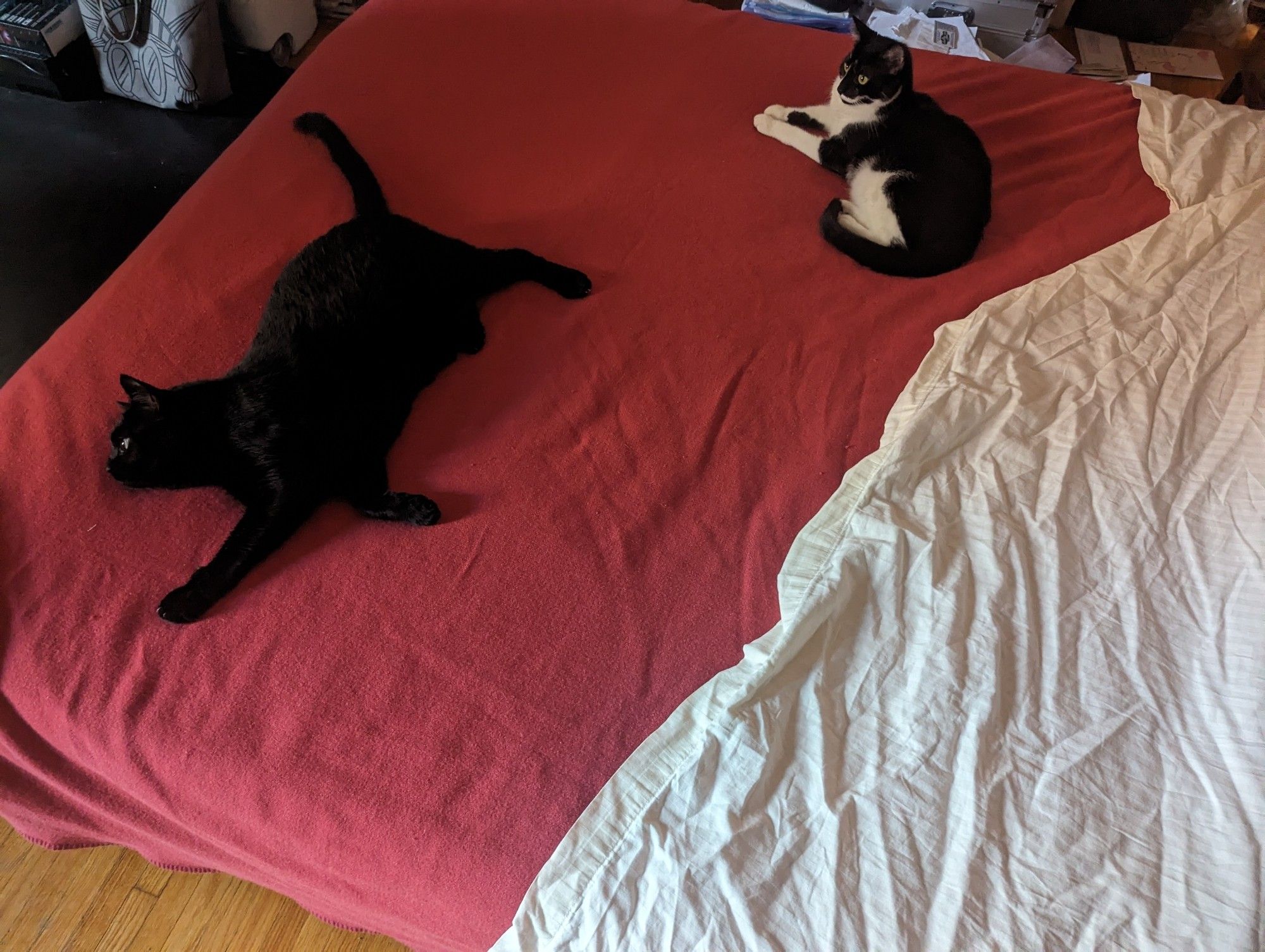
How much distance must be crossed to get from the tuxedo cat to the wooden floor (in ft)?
4.30

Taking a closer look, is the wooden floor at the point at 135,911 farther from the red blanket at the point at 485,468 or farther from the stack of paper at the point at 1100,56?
the stack of paper at the point at 1100,56

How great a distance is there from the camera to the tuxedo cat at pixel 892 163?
1.33 meters

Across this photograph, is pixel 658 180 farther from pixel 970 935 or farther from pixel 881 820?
pixel 970 935

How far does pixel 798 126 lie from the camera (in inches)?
59.8

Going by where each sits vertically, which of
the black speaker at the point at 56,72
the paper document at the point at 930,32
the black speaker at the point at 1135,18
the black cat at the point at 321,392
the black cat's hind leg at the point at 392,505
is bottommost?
the black speaker at the point at 56,72

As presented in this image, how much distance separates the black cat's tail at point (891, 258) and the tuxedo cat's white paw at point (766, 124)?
11.8 inches

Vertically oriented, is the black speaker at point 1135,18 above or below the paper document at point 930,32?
above

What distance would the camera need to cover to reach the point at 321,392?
1.07 metres

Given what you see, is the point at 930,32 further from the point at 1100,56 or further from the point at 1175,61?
the point at 1175,61

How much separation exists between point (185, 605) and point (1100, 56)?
298cm

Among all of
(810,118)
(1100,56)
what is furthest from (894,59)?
(1100,56)

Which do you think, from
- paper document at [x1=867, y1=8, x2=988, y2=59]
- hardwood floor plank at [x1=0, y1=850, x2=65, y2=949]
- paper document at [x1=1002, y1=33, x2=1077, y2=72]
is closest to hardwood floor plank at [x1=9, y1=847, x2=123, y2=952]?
hardwood floor plank at [x1=0, y1=850, x2=65, y2=949]

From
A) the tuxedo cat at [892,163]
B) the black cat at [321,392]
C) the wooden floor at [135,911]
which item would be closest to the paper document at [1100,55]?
the tuxedo cat at [892,163]

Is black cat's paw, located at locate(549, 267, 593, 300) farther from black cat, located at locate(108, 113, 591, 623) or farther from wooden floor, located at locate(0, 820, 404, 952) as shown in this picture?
wooden floor, located at locate(0, 820, 404, 952)
